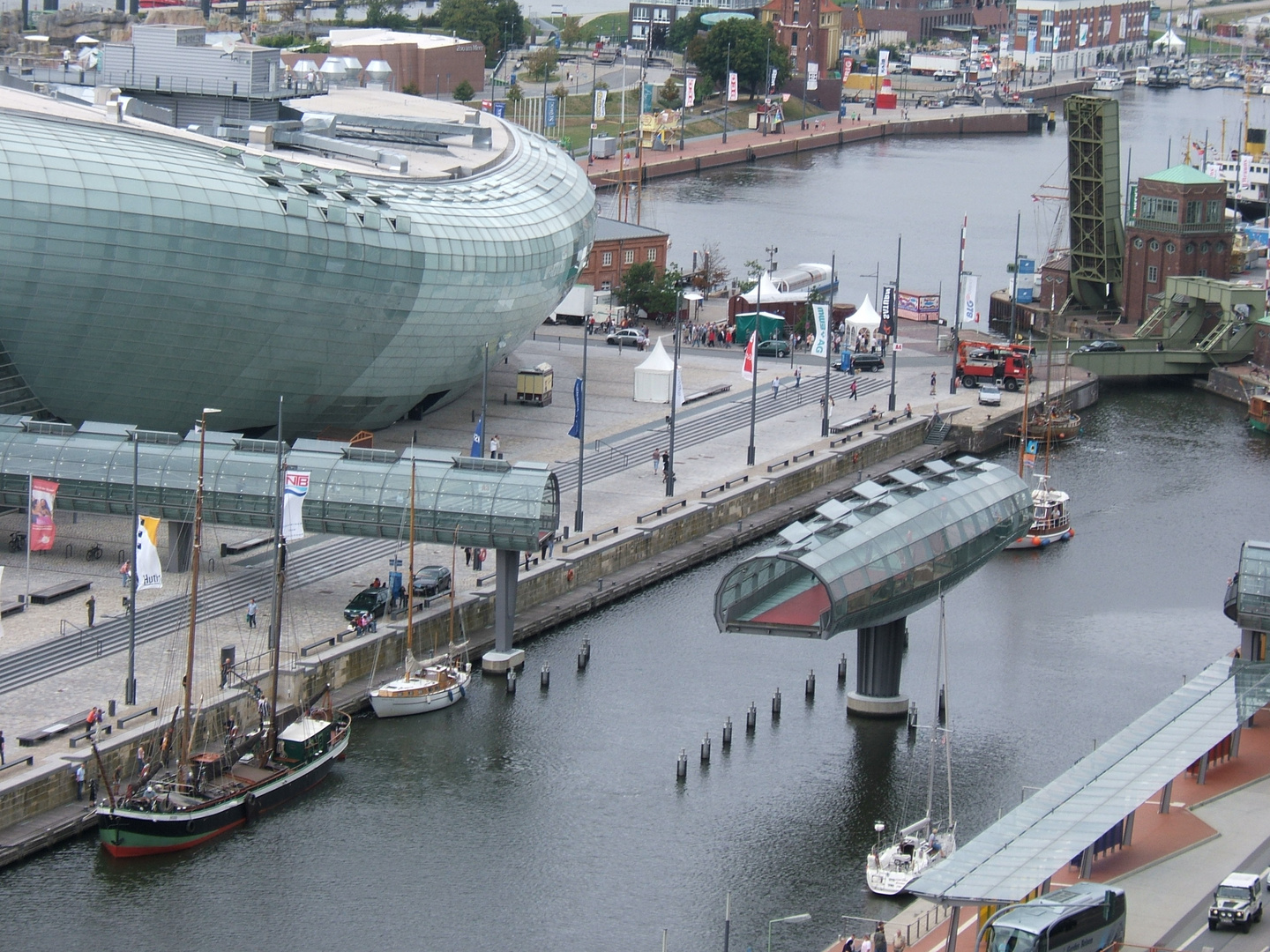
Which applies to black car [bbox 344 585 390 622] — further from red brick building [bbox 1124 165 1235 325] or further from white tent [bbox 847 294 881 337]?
red brick building [bbox 1124 165 1235 325]

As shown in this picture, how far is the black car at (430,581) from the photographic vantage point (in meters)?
82.2

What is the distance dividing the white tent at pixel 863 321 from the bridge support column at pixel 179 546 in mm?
56219

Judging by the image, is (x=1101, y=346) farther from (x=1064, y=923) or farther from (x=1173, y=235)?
(x=1064, y=923)

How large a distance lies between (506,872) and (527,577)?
22.7 meters

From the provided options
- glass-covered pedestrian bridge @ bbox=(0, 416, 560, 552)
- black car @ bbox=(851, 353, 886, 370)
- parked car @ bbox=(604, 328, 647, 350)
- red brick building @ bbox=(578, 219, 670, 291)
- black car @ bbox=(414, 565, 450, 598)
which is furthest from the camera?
red brick building @ bbox=(578, 219, 670, 291)

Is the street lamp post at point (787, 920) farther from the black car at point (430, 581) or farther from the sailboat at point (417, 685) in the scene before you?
the black car at point (430, 581)

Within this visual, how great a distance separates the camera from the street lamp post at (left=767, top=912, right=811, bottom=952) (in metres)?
59.9

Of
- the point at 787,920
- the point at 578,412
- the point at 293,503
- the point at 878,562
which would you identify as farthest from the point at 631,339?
the point at 787,920

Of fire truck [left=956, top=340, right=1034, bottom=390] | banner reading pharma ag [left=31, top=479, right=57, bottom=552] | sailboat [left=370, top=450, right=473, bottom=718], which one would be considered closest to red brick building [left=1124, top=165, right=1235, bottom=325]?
fire truck [left=956, top=340, right=1034, bottom=390]

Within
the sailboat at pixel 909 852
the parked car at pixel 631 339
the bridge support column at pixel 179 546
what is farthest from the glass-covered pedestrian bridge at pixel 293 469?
the parked car at pixel 631 339

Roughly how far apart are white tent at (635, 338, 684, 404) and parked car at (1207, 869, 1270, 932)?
2428 inches

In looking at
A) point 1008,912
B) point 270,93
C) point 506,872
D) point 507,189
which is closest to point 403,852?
point 506,872

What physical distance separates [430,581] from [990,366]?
51726 mm

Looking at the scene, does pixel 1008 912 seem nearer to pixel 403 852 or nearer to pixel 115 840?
pixel 403 852
